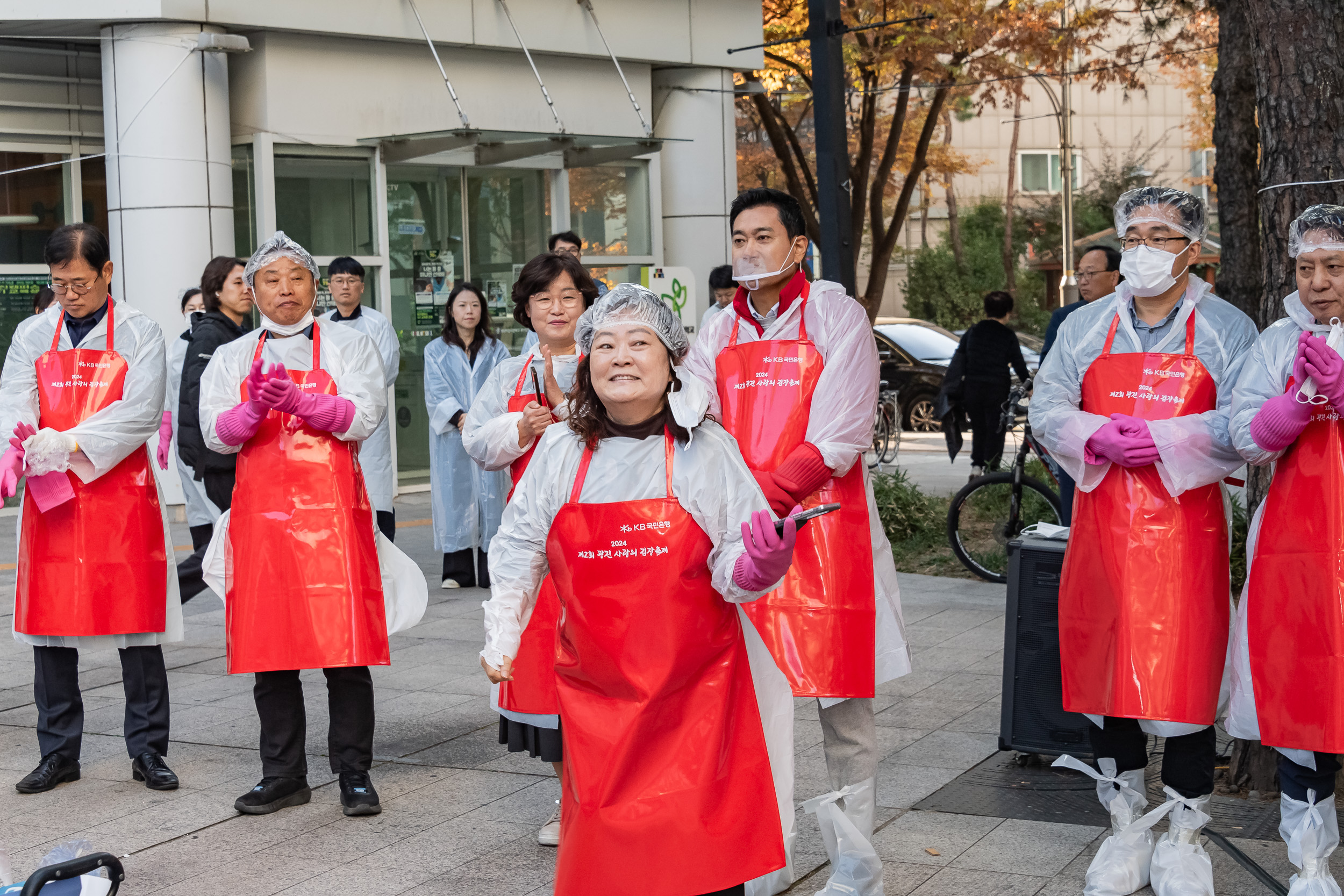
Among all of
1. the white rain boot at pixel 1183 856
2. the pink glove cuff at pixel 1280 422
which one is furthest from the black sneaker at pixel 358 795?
the pink glove cuff at pixel 1280 422

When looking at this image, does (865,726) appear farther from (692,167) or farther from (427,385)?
(692,167)

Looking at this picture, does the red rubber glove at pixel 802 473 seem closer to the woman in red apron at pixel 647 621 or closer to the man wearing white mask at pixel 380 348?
the woman in red apron at pixel 647 621

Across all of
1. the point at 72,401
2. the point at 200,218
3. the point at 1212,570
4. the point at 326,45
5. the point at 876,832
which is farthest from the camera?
the point at 326,45

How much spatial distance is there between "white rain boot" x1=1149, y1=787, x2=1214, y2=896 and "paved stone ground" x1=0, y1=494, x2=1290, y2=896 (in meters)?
0.18

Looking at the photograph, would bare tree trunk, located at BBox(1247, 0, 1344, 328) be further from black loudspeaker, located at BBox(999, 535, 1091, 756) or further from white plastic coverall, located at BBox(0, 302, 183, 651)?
white plastic coverall, located at BBox(0, 302, 183, 651)

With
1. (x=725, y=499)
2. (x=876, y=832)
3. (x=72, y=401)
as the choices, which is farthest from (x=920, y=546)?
(x=725, y=499)

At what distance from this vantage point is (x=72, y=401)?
5.45 meters

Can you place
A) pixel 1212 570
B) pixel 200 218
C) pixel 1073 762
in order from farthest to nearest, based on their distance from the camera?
pixel 200 218
pixel 1073 762
pixel 1212 570

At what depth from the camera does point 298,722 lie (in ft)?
17.1

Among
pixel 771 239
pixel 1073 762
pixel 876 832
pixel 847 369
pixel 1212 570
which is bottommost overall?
pixel 876 832

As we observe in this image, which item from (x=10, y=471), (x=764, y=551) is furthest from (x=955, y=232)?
(x=764, y=551)

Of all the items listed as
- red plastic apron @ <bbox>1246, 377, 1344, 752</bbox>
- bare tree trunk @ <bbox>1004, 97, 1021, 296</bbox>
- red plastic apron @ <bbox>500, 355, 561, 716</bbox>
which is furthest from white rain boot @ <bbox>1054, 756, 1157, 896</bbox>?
bare tree trunk @ <bbox>1004, 97, 1021, 296</bbox>

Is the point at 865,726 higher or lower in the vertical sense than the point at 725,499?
lower

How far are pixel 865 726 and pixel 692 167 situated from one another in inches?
477
